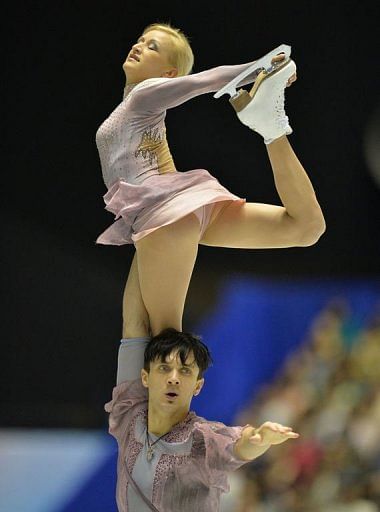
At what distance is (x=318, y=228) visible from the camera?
2361mm

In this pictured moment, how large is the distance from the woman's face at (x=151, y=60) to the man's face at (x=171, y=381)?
2.49 ft

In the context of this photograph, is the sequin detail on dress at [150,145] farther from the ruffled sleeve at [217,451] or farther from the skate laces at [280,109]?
the ruffled sleeve at [217,451]

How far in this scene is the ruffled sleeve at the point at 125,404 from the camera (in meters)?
2.41

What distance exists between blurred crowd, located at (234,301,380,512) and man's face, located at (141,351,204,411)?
1434 mm

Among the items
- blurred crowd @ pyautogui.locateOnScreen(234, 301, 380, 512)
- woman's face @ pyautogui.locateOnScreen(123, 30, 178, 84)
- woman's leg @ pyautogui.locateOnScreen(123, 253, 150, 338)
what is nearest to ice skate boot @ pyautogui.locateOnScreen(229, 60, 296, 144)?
woman's face @ pyautogui.locateOnScreen(123, 30, 178, 84)

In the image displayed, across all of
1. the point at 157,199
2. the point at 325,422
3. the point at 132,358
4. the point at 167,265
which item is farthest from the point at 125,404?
the point at 325,422

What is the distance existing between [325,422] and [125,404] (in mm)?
1512

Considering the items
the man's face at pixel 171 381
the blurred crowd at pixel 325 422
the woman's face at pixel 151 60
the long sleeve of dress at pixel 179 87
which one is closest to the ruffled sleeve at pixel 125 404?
the man's face at pixel 171 381

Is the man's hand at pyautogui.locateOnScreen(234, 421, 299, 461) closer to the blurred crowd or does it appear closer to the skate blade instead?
the skate blade

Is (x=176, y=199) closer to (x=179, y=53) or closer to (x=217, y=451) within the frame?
(x=179, y=53)

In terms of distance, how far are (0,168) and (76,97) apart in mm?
430

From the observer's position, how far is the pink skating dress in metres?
2.30

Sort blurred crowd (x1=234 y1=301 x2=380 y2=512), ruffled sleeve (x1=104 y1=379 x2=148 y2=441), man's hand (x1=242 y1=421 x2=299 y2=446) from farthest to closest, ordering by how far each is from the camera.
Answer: blurred crowd (x1=234 y1=301 x2=380 y2=512) → ruffled sleeve (x1=104 y1=379 x2=148 y2=441) → man's hand (x1=242 y1=421 x2=299 y2=446)

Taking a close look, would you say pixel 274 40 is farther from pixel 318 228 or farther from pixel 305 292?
pixel 318 228
